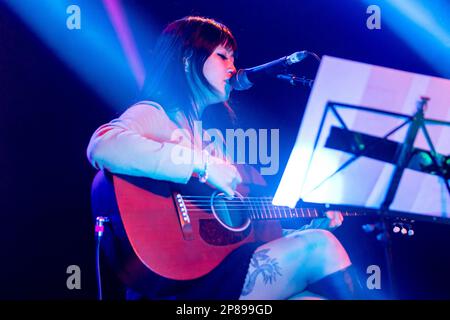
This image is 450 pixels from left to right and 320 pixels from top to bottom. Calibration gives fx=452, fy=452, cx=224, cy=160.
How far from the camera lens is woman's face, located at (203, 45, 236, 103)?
2281 mm

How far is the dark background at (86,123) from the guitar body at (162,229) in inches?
17.9

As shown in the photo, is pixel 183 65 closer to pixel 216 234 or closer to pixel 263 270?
pixel 216 234

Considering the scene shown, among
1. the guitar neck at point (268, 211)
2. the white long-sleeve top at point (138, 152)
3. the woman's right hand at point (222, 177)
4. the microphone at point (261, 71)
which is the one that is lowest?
the guitar neck at point (268, 211)

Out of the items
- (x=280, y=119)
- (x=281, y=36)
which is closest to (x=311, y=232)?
(x=280, y=119)

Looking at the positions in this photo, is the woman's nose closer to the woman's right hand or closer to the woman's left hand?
the woman's right hand

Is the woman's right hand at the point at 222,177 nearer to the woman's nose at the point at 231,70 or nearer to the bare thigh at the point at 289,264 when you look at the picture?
the bare thigh at the point at 289,264

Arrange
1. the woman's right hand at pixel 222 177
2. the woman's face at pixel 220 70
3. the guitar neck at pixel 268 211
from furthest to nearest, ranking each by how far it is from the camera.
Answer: the woman's face at pixel 220 70
the guitar neck at pixel 268 211
the woman's right hand at pixel 222 177

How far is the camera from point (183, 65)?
2.24 meters

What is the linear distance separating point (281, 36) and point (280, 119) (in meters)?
0.46

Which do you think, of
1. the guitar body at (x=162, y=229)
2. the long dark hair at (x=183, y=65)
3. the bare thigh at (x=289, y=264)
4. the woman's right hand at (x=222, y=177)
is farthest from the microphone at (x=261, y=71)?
the bare thigh at (x=289, y=264)

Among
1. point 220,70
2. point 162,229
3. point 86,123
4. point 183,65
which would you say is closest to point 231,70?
point 220,70

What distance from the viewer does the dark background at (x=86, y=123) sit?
2.31 meters

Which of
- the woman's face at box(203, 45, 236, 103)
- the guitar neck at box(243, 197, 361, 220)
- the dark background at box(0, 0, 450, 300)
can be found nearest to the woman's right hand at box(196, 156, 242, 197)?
the guitar neck at box(243, 197, 361, 220)

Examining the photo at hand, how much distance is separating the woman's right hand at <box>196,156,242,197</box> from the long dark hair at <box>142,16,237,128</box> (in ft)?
1.01
